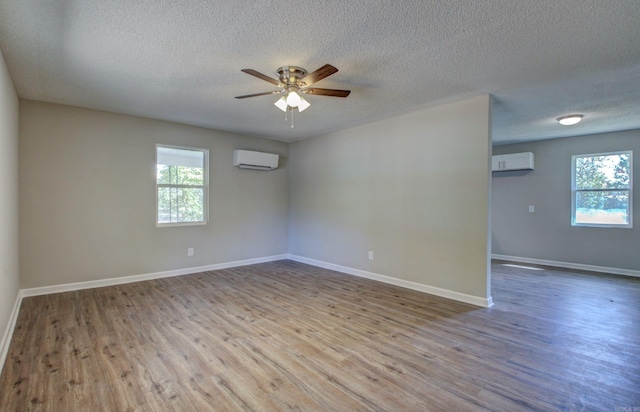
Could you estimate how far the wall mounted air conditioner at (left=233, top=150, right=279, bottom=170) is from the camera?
5.50 metres

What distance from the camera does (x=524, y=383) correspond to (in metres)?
2.04

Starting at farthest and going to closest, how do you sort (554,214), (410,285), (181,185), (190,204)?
(554,214), (190,204), (181,185), (410,285)

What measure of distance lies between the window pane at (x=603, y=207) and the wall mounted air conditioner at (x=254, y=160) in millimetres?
5682

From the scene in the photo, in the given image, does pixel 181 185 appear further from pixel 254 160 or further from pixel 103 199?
pixel 254 160

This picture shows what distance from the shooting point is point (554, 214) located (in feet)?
19.0

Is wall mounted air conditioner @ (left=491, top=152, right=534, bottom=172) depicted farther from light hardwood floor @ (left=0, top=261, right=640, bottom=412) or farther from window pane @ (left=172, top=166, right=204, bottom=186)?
window pane @ (left=172, top=166, right=204, bottom=186)

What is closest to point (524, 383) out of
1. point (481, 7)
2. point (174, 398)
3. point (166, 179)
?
point (174, 398)

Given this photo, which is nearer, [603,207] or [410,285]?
[410,285]

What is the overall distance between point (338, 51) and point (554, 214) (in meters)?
5.57

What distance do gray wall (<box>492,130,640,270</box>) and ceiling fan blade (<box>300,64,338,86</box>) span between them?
5.41m

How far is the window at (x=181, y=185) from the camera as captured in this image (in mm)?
4859

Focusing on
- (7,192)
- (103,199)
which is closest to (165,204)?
(103,199)

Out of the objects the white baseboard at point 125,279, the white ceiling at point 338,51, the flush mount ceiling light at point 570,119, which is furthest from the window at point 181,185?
the flush mount ceiling light at point 570,119

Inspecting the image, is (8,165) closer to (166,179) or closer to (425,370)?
(166,179)
